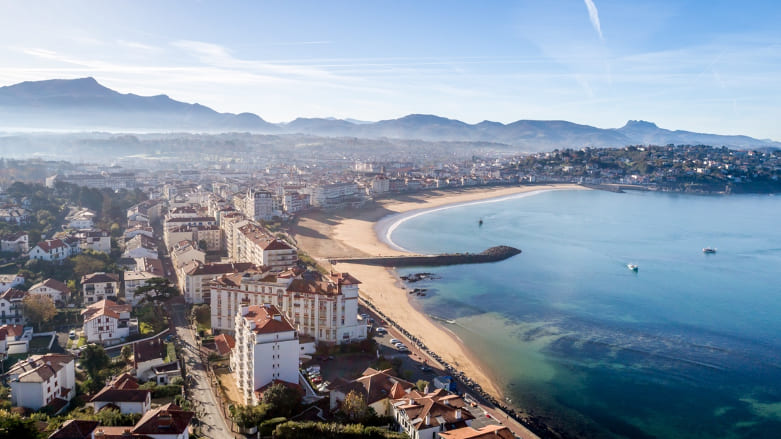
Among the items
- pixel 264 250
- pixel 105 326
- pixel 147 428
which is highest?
pixel 264 250

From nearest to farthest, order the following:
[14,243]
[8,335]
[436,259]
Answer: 1. [8,335]
2. [14,243]
3. [436,259]

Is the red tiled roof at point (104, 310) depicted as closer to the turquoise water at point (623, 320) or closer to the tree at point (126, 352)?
the tree at point (126, 352)

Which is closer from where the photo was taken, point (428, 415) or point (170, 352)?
point (428, 415)

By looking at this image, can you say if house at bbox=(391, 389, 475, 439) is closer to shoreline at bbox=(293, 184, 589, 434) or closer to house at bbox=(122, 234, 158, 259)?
shoreline at bbox=(293, 184, 589, 434)

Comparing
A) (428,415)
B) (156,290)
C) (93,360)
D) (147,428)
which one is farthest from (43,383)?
(428,415)

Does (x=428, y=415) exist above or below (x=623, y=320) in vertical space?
above

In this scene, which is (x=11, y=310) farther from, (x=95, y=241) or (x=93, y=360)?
(x=95, y=241)

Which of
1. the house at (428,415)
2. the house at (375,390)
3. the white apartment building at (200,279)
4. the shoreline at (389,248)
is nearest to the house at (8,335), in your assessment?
the white apartment building at (200,279)

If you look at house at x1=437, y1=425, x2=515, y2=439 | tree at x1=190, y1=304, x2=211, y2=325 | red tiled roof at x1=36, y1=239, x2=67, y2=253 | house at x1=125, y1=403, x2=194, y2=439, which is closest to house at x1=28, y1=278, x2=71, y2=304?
red tiled roof at x1=36, y1=239, x2=67, y2=253
